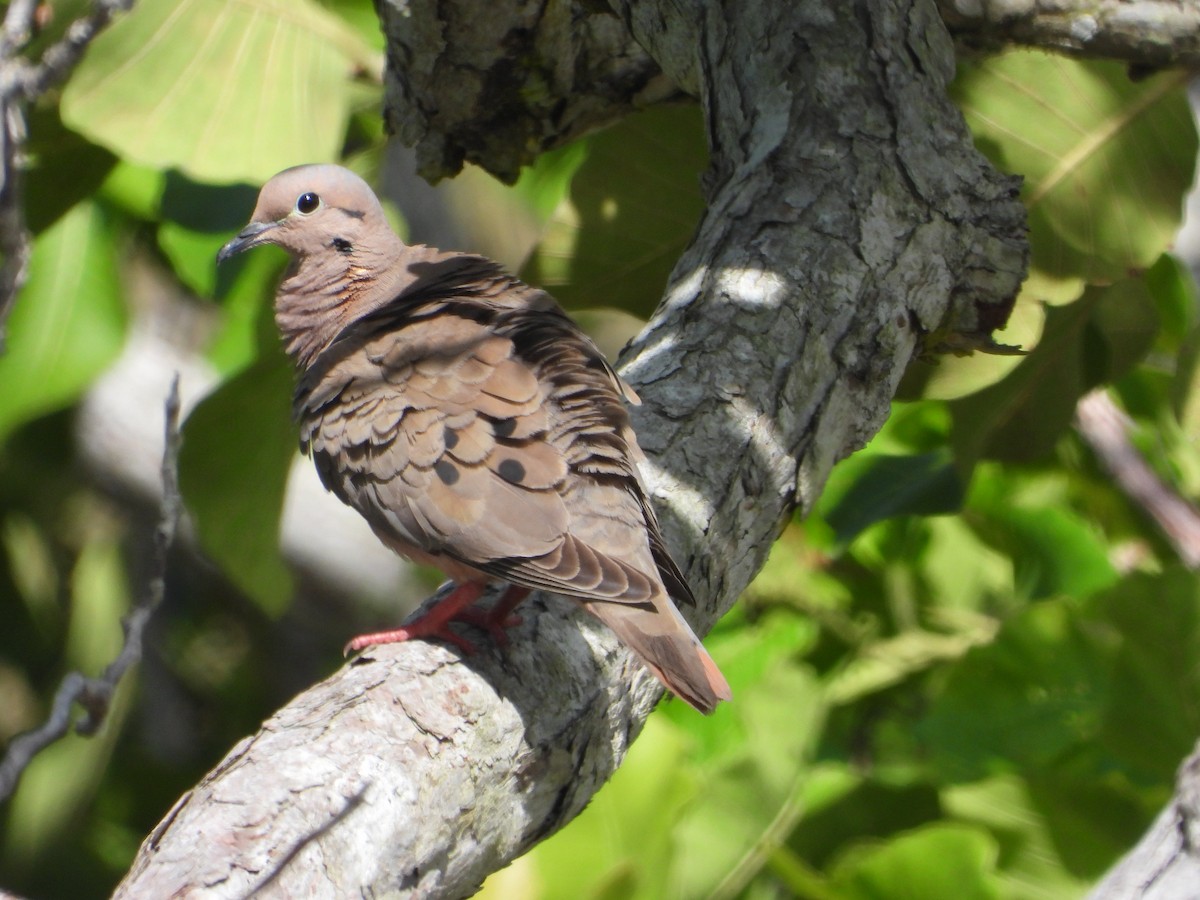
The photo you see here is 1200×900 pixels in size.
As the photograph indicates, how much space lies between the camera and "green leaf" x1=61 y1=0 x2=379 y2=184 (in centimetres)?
322

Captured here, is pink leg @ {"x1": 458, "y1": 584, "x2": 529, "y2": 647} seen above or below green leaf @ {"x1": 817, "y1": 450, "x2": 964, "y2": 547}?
above

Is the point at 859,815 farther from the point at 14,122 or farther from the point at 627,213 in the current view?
the point at 14,122

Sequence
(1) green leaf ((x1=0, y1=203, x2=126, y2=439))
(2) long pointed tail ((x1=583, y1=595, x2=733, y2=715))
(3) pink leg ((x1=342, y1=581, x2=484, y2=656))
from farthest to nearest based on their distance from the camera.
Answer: (1) green leaf ((x1=0, y1=203, x2=126, y2=439)), (3) pink leg ((x1=342, y1=581, x2=484, y2=656)), (2) long pointed tail ((x1=583, y1=595, x2=733, y2=715))

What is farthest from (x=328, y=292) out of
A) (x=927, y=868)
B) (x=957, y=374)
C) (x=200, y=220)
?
(x=927, y=868)

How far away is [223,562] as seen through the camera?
3.38 meters

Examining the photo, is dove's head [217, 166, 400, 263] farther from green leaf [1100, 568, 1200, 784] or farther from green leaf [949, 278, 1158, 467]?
green leaf [1100, 568, 1200, 784]

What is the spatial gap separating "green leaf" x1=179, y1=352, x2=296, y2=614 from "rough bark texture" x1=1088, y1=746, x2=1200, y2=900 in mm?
2209

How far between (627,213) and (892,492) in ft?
3.39

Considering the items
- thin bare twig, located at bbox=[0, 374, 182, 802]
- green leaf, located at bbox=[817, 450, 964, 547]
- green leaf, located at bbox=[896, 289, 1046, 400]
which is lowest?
green leaf, located at bbox=[817, 450, 964, 547]

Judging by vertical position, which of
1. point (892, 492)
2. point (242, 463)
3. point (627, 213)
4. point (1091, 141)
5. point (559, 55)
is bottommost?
point (242, 463)

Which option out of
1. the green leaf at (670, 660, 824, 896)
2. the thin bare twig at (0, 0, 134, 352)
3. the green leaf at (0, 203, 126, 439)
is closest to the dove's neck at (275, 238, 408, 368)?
the thin bare twig at (0, 0, 134, 352)

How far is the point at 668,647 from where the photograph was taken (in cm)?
178

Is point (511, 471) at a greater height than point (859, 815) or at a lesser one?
greater

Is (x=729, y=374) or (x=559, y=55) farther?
(x=559, y=55)
